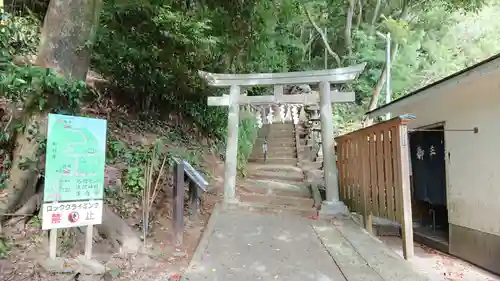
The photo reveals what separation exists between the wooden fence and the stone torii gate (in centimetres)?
49

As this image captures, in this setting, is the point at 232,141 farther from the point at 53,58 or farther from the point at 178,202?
the point at 53,58

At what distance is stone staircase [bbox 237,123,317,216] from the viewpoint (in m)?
8.82

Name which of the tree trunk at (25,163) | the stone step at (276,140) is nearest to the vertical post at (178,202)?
the tree trunk at (25,163)

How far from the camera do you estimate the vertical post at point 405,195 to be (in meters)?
5.44

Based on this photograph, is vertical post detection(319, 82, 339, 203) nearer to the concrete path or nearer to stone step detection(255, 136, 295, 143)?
the concrete path

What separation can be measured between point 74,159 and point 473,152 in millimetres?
6671

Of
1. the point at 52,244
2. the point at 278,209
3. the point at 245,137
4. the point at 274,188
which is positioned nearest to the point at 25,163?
the point at 52,244

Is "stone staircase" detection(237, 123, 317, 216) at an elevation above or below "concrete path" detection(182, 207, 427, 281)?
above

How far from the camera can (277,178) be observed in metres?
12.2

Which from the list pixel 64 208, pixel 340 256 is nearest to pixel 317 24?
pixel 340 256

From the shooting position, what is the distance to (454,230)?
7.46m

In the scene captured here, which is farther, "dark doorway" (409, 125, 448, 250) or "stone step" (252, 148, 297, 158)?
"stone step" (252, 148, 297, 158)

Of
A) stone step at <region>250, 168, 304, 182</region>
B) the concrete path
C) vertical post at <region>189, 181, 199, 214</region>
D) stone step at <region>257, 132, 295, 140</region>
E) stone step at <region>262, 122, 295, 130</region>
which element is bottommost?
the concrete path

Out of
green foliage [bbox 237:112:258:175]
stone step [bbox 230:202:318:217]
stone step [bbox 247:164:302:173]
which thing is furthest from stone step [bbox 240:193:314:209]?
stone step [bbox 247:164:302:173]
